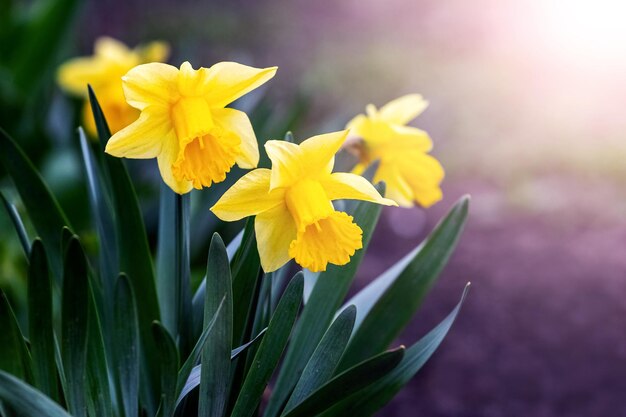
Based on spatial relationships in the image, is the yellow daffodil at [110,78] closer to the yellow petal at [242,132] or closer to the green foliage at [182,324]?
the green foliage at [182,324]

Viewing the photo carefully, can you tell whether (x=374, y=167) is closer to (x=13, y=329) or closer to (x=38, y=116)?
(x=13, y=329)

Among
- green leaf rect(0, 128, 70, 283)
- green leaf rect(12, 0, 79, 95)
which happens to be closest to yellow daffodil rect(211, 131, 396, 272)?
green leaf rect(0, 128, 70, 283)

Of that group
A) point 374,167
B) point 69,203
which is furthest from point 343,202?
point 69,203

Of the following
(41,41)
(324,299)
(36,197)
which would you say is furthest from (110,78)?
(324,299)

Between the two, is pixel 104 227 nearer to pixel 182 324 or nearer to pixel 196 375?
pixel 182 324

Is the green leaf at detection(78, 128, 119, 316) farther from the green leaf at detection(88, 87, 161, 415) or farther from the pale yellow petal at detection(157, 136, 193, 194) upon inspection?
the pale yellow petal at detection(157, 136, 193, 194)

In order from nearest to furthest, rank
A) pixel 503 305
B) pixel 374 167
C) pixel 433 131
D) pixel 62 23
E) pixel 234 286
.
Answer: pixel 234 286 → pixel 374 167 → pixel 503 305 → pixel 62 23 → pixel 433 131
